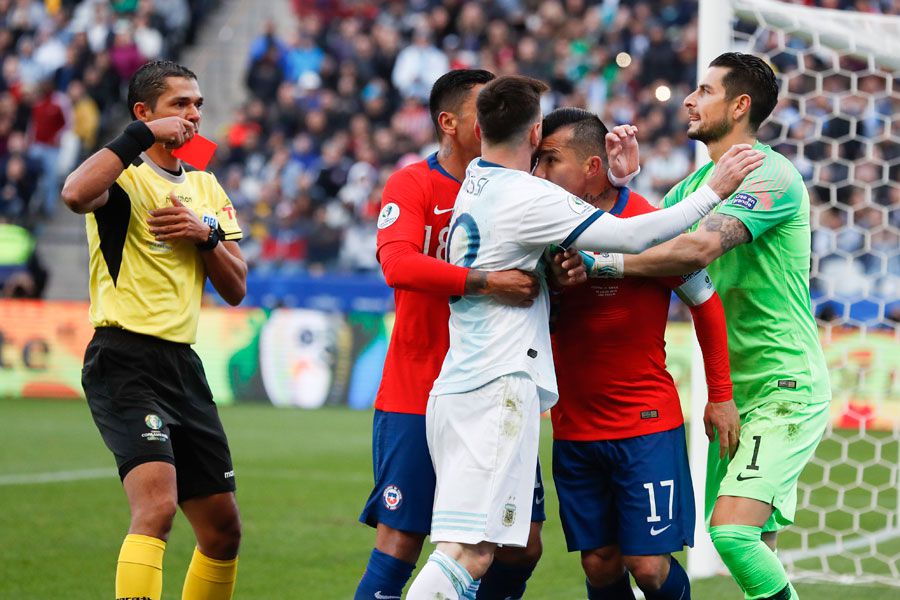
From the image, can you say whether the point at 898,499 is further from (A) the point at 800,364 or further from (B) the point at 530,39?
(B) the point at 530,39

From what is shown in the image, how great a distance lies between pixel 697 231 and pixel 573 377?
791 millimetres

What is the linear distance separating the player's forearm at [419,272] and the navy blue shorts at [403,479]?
602 mm

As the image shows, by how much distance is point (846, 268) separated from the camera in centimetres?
1390

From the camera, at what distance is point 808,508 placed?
30.5 feet

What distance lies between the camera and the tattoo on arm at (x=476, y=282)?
14.8 feet

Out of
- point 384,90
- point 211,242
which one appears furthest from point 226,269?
point 384,90

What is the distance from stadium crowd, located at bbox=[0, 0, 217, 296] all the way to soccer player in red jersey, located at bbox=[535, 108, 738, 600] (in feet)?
52.2

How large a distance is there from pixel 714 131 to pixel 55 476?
7781 mm

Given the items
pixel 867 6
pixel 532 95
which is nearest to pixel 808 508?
pixel 532 95

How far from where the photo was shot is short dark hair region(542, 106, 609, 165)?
16.2 feet

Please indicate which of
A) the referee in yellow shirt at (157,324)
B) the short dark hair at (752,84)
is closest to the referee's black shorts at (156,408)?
the referee in yellow shirt at (157,324)

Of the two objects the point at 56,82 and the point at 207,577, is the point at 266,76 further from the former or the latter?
the point at 207,577

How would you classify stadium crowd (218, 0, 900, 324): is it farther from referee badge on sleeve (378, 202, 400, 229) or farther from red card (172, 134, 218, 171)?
referee badge on sleeve (378, 202, 400, 229)

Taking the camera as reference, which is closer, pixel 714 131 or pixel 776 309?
pixel 776 309
